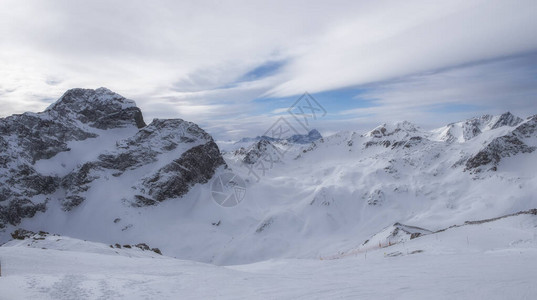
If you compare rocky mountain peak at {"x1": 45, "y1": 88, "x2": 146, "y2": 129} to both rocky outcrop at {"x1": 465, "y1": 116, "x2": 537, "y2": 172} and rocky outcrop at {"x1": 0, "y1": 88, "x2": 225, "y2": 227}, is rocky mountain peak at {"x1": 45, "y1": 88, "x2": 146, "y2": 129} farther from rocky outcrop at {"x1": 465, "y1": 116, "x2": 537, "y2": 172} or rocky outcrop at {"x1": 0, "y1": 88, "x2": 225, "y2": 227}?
rocky outcrop at {"x1": 465, "y1": 116, "x2": 537, "y2": 172}

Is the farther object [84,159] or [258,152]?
[258,152]

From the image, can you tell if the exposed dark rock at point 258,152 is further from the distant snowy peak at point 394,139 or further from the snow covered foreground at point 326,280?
the snow covered foreground at point 326,280

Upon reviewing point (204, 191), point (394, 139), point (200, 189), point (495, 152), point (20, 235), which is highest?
point (20, 235)

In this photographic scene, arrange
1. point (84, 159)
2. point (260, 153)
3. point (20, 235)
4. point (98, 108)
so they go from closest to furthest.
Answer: point (20, 235) < point (84, 159) < point (98, 108) < point (260, 153)

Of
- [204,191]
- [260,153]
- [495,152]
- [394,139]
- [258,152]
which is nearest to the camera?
[204,191]

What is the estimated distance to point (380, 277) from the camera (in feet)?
36.5

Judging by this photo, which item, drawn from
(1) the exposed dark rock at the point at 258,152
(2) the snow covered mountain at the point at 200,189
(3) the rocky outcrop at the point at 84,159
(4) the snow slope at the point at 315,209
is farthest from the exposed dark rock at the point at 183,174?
(1) the exposed dark rock at the point at 258,152

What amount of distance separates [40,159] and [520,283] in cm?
11255

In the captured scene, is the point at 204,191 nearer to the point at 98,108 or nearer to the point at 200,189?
the point at 200,189

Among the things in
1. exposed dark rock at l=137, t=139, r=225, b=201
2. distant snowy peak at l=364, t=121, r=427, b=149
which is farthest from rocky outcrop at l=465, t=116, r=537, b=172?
exposed dark rock at l=137, t=139, r=225, b=201

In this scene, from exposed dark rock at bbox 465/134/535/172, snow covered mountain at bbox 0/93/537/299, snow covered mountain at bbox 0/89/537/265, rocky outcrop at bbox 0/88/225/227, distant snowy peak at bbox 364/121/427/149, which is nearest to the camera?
snow covered mountain at bbox 0/93/537/299

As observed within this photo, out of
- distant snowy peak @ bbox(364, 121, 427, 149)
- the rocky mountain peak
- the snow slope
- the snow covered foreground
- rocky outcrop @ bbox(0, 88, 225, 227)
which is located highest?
the rocky mountain peak

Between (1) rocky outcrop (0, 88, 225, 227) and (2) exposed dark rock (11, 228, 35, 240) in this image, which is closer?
(2) exposed dark rock (11, 228, 35, 240)

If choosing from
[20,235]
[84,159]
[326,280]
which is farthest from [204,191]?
[326,280]
